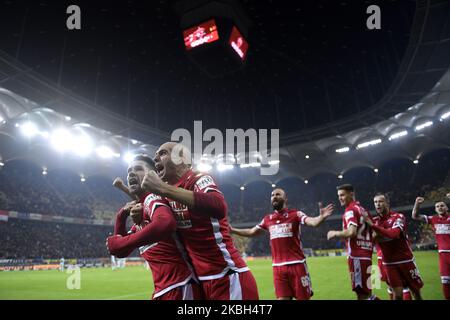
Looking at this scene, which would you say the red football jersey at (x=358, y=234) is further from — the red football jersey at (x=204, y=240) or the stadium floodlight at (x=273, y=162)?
the stadium floodlight at (x=273, y=162)

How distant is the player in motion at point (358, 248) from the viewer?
18.3 feet

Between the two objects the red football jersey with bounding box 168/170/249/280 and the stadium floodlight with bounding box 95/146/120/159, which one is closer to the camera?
the red football jersey with bounding box 168/170/249/280

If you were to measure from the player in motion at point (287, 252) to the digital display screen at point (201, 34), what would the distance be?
42.7ft

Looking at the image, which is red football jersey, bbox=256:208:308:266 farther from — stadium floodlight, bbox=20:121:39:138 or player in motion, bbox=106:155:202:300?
stadium floodlight, bbox=20:121:39:138

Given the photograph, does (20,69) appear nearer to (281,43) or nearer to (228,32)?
(228,32)

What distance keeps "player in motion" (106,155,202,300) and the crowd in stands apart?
32.9 metres

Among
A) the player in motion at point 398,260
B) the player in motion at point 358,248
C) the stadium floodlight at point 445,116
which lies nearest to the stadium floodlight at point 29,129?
the player in motion at point 358,248

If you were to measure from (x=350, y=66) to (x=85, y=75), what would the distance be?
1966cm

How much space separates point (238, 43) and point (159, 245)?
1646cm

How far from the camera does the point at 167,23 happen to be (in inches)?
774

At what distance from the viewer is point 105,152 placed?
3628 centimetres

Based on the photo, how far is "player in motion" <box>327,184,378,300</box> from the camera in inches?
220

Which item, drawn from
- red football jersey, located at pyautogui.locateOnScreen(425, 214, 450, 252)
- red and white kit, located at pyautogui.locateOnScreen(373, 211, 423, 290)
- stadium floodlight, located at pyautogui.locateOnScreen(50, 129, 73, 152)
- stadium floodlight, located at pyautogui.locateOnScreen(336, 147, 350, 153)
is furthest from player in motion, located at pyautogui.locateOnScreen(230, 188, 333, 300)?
stadium floodlight, located at pyautogui.locateOnScreen(336, 147, 350, 153)
